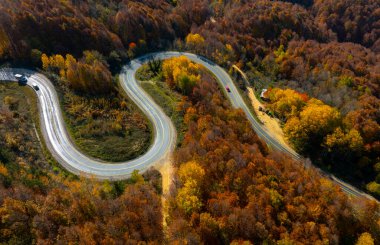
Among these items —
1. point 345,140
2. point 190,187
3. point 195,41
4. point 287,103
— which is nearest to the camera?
point 190,187

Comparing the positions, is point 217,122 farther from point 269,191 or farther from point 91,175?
point 91,175

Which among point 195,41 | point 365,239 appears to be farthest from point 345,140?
point 195,41

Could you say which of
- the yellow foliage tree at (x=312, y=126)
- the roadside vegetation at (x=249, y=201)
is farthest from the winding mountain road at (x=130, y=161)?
the roadside vegetation at (x=249, y=201)

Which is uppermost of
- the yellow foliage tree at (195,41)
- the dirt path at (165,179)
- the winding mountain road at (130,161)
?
the yellow foliage tree at (195,41)

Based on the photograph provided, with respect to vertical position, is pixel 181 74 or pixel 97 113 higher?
pixel 181 74

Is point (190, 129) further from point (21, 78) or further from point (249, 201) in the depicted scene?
point (21, 78)

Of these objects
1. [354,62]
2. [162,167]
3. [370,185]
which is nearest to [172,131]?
[162,167]

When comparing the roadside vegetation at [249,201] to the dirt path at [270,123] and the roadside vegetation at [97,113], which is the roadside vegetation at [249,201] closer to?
the roadside vegetation at [97,113]
